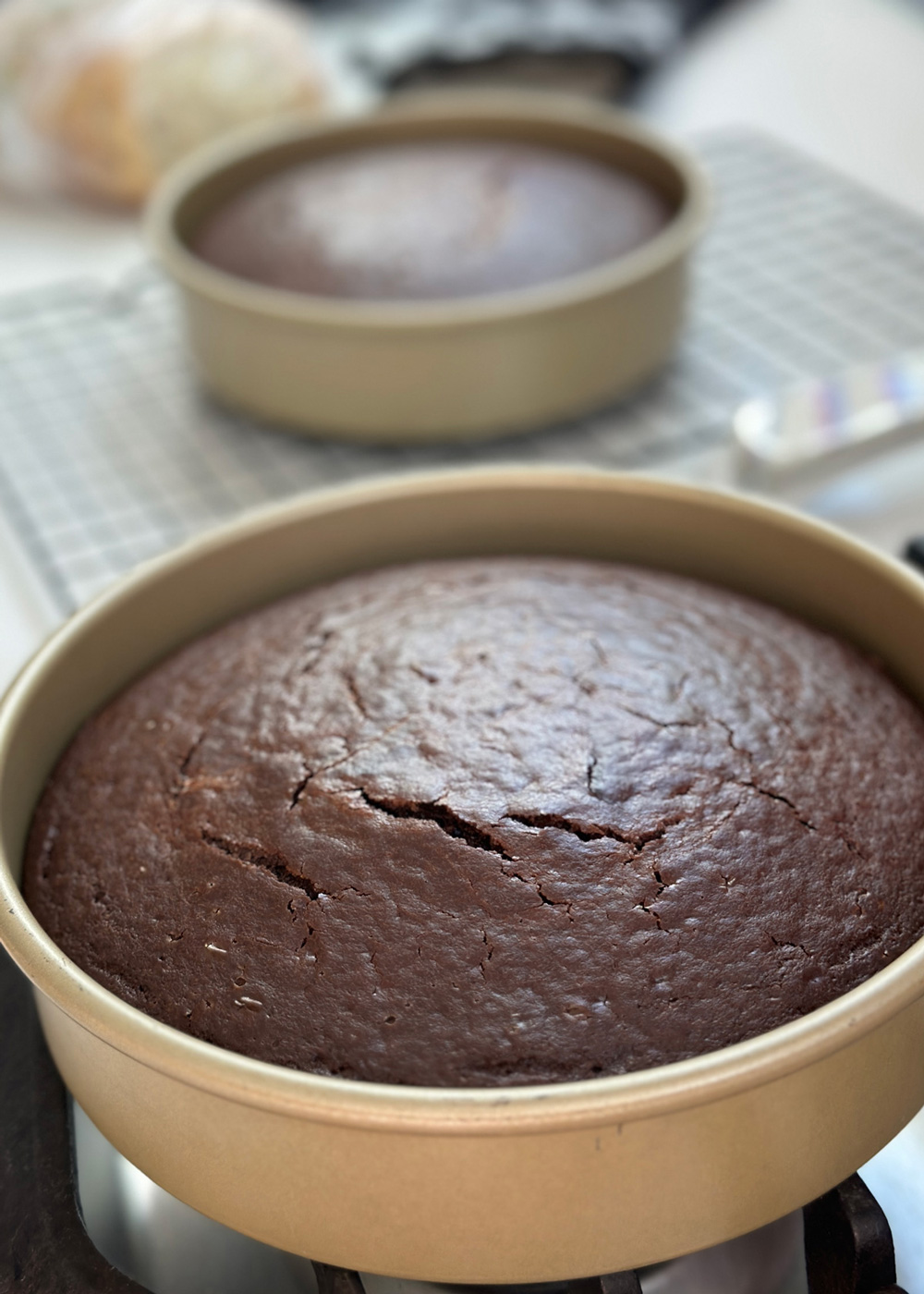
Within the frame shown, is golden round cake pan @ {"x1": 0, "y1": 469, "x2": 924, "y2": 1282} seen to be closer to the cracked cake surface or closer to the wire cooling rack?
the cracked cake surface

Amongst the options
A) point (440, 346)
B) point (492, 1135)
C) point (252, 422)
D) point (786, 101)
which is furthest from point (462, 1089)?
point (786, 101)

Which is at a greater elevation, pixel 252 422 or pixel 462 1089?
pixel 462 1089

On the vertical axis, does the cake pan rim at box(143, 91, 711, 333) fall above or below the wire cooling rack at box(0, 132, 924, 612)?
above

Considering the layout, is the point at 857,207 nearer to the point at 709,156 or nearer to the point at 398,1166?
the point at 709,156

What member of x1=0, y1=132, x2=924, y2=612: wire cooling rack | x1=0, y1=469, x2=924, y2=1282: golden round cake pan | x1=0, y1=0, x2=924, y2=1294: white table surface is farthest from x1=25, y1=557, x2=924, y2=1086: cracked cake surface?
x1=0, y1=0, x2=924, y2=1294: white table surface

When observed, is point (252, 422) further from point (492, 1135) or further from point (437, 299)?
point (492, 1135)

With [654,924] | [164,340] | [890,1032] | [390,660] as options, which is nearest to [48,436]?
[164,340]
